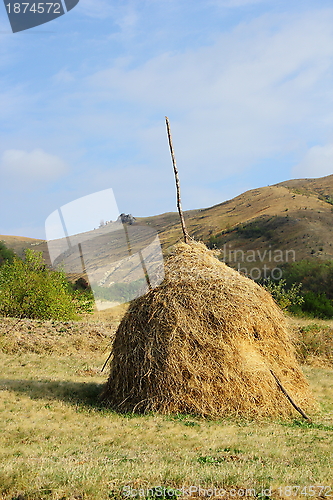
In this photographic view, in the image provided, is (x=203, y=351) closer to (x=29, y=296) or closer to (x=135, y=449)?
(x=135, y=449)

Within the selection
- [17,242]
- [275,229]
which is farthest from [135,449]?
[17,242]

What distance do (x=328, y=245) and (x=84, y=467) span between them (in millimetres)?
62202

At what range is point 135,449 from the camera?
7.05m

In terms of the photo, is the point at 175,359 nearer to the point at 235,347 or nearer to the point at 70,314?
the point at 235,347

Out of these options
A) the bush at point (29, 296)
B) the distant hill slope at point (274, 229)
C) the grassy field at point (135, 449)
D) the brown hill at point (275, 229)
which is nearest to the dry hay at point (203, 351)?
the grassy field at point (135, 449)

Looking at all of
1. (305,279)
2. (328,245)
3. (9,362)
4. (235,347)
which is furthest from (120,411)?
(328,245)

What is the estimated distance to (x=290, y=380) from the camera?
10.1 meters

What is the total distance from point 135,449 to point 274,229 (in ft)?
229

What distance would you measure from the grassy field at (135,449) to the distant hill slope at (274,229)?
1624 inches

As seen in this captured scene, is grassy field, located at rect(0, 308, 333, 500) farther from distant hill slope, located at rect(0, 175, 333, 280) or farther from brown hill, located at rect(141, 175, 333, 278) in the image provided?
distant hill slope, located at rect(0, 175, 333, 280)

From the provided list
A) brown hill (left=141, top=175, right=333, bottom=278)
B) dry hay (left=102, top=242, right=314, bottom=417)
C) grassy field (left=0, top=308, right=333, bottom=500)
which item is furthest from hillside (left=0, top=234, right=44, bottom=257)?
dry hay (left=102, top=242, right=314, bottom=417)

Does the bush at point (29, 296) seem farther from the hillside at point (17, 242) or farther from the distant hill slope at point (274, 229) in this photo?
the hillside at point (17, 242)

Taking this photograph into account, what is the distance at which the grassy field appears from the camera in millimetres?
4840

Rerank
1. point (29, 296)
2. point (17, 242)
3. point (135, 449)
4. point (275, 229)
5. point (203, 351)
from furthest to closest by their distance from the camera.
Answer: point (17, 242) < point (275, 229) < point (29, 296) < point (203, 351) < point (135, 449)
